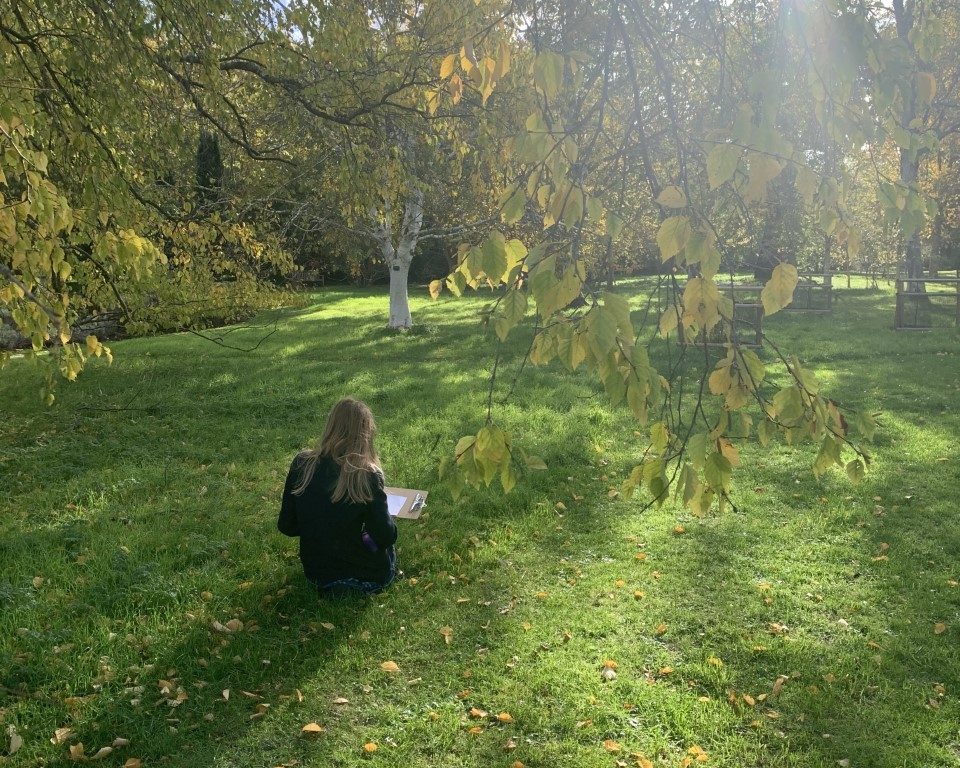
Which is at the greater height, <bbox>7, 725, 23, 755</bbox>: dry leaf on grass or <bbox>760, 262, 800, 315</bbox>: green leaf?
<bbox>760, 262, 800, 315</bbox>: green leaf

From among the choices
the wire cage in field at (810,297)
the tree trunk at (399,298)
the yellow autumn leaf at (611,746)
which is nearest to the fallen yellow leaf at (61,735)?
the yellow autumn leaf at (611,746)

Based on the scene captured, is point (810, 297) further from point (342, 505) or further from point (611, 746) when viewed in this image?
point (611, 746)

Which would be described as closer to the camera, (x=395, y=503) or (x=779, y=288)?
(x=779, y=288)

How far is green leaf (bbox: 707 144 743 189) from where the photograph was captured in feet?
5.23

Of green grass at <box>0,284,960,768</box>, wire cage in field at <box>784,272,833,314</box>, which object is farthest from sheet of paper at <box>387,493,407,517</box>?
wire cage in field at <box>784,272,833,314</box>

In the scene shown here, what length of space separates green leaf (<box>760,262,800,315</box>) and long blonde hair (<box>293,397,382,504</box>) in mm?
3017

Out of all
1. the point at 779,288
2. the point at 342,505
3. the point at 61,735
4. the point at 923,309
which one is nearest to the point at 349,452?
the point at 342,505

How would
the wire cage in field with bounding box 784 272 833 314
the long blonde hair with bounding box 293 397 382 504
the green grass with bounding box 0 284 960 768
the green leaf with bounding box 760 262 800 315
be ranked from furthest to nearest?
the wire cage in field with bounding box 784 272 833 314, the long blonde hair with bounding box 293 397 382 504, the green grass with bounding box 0 284 960 768, the green leaf with bounding box 760 262 800 315

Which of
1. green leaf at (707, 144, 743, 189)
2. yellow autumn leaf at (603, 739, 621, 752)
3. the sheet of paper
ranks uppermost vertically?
green leaf at (707, 144, 743, 189)

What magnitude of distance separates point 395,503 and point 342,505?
3.96 ft

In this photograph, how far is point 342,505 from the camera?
440cm

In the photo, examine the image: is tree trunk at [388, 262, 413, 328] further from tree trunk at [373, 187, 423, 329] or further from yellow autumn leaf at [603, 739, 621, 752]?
yellow autumn leaf at [603, 739, 621, 752]

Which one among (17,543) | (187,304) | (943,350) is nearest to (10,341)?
(187,304)

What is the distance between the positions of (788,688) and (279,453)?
5.51 metres
